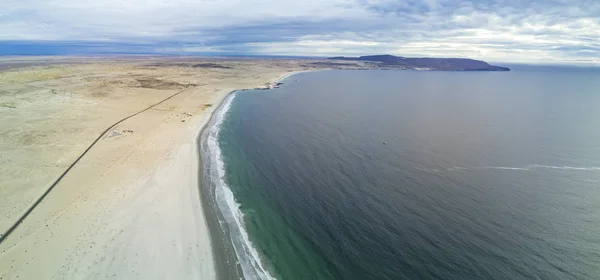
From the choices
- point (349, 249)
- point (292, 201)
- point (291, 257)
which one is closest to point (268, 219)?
point (292, 201)

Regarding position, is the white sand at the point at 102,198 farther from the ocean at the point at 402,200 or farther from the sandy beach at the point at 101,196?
the ocean at the point at 402,200

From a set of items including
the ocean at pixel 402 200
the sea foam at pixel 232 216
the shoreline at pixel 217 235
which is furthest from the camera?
the ocean at pixel 402 200

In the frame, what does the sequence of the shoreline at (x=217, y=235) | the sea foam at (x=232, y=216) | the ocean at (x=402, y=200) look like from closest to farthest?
the shoreline at (x=217, y=235), the sea foam at (x=232, y=216), the ocean at (x=402, y=200)

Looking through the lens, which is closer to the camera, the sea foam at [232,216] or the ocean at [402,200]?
the sea foam at [232,216]

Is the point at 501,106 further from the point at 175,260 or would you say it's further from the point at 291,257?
the point at 175,260

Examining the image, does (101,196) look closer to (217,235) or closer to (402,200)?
(217,235)

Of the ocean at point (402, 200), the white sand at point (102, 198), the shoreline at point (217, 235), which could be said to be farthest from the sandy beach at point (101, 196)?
the ocean at point (402, 200)

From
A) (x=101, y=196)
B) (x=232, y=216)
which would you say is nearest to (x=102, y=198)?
(x=101, y=196)
